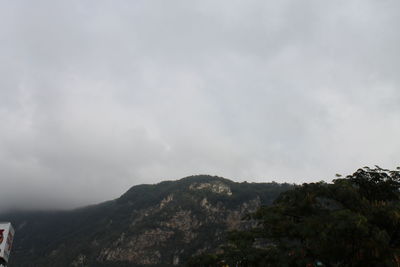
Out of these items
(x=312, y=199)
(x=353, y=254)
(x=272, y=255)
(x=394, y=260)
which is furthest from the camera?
(x=312, y=199)

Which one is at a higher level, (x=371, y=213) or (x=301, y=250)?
(x=371, y=213)

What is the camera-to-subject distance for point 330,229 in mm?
16250

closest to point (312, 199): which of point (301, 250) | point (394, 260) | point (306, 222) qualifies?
point (306, 222)

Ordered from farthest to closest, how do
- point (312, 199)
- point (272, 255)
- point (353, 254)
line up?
1. point (312, 199)
2. point (272, 255)
3. point (353, 254)

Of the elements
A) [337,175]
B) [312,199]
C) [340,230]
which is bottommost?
[340,230]

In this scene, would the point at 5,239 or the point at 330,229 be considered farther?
the point at 5,239

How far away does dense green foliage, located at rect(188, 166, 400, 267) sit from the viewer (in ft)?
52.2

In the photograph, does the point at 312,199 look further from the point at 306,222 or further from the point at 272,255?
the point at 272,255

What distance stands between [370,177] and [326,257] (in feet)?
19.5

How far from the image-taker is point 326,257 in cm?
1769

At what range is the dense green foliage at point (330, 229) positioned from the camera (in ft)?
52.2

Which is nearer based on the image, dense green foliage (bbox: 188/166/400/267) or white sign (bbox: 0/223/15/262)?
dense green foliage (bbox: 188/166/400/267)

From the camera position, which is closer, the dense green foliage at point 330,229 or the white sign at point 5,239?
the dense green foliage at point 330,229

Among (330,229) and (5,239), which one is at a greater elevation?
(5,239)
